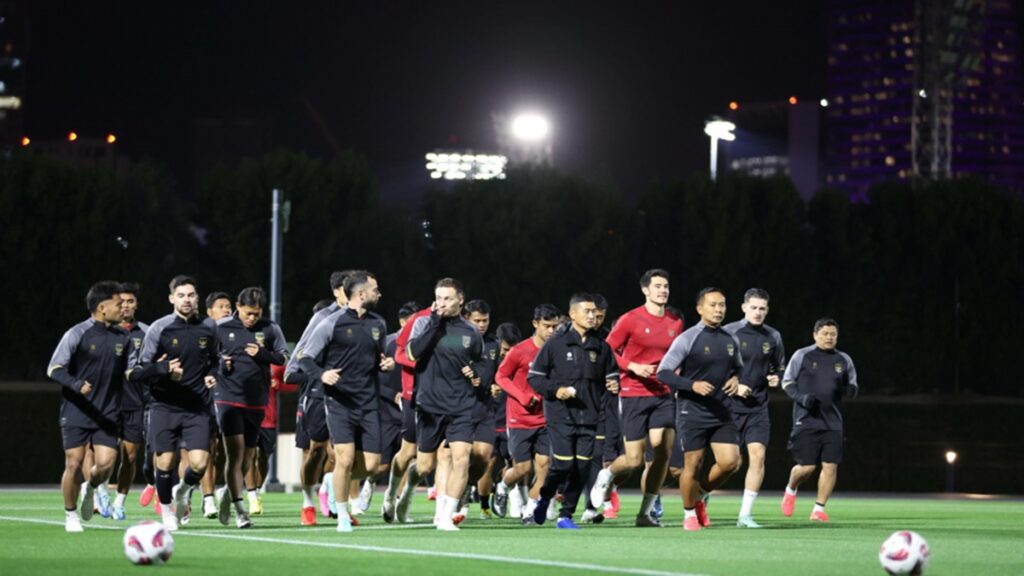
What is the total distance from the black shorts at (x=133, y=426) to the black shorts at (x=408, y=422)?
2.61m

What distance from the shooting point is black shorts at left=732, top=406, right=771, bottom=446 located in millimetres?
17312

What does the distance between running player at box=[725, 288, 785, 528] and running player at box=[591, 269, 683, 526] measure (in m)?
0.64

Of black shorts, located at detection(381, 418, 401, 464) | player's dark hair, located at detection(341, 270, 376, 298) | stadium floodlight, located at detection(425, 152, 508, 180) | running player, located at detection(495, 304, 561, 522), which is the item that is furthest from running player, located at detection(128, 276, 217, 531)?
stadium floodlight, located at detection(425, 152, 508, 180)

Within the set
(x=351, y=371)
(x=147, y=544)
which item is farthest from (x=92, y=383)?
(x=147, y=544)

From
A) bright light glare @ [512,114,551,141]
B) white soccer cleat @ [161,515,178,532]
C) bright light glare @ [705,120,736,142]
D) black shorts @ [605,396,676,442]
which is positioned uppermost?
bright light glare @ [512,114,551,141]

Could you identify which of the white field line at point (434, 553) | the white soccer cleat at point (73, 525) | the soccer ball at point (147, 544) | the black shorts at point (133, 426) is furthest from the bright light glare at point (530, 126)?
the soccer ball at point (147, 544)

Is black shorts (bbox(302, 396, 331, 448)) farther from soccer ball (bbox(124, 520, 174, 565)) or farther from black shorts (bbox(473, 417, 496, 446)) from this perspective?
soccer ball (bbox(124, 520, 174, 565))

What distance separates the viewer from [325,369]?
15.3 metres

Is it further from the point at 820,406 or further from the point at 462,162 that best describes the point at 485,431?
the point at 462,162

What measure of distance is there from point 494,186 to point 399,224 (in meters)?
4.04

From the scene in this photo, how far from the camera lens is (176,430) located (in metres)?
15.3

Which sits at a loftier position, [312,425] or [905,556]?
[312,425]

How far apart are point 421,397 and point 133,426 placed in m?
3.31

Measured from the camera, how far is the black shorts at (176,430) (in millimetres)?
15188
